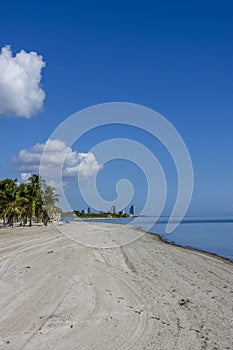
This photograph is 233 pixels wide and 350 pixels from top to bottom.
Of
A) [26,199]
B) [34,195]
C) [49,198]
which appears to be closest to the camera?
[26,199]

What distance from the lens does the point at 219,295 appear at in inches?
455

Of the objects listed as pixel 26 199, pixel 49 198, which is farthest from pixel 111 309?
pixel 49 198

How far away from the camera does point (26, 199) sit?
227 ft

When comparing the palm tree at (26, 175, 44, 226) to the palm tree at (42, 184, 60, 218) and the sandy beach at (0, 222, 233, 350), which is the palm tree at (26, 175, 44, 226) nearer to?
the palm tree at (42, 184, 60, 218)

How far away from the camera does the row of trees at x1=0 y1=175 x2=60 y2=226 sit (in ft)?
215

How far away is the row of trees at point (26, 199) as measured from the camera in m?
65.4

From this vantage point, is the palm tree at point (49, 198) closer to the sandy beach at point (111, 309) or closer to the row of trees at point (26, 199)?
the row of trees at point (26, 199)

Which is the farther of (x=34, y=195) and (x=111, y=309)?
(x=34, y=195)

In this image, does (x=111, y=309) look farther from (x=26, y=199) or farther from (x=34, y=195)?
(x=34, y=195)

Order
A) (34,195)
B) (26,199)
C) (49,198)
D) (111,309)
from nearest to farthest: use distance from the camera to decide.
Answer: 1. (111,309)
2. (26,199)
3. (34,195)
4. (49,198)

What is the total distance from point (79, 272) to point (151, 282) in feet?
10.2

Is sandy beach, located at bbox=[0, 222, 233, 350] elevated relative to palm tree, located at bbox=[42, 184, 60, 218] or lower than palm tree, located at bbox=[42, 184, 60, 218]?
lower

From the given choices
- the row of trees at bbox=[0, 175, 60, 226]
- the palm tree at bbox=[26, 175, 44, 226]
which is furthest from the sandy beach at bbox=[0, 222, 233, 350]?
the palm tree at bbox=[26, 175, 44, 226]

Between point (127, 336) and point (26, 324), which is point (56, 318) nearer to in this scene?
point (26, 324)
